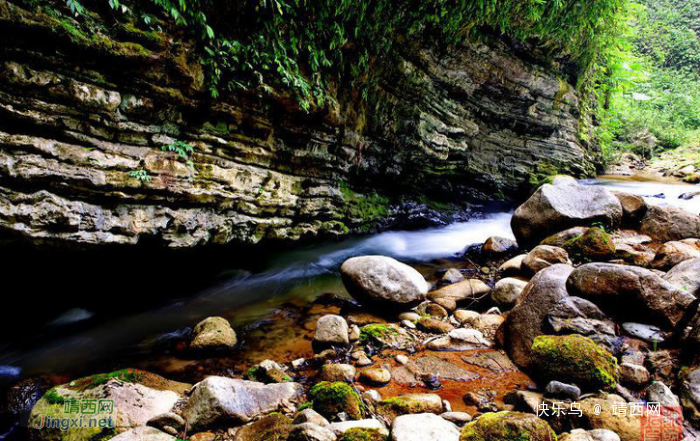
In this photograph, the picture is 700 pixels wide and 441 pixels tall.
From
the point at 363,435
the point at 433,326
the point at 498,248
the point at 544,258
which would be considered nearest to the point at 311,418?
the point at 363,435

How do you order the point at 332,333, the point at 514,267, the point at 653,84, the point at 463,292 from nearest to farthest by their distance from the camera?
the point at 332,333 → the point at 463,292 → the point at 514,267 → the point at 653,84

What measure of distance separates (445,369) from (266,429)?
191 centimetres

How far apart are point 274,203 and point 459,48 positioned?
21.6ft

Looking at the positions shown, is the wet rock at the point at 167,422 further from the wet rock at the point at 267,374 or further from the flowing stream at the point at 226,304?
the flowing stream at the point at 226,304

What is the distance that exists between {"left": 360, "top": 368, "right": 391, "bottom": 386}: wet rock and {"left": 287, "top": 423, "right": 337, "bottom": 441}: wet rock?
110 cm

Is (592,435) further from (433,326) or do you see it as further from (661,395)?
(433,326)

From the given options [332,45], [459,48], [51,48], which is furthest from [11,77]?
[459,48]

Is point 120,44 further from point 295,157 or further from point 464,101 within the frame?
point 464,101

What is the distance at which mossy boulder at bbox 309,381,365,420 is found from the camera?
96.7 inches

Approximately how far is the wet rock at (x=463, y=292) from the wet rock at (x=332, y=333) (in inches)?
76.1

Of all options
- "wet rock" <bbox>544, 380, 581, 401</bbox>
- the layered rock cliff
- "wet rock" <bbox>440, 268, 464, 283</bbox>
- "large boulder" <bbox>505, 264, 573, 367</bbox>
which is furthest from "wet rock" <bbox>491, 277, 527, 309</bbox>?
the layered rock cliff

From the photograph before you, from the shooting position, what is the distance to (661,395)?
7.52ft

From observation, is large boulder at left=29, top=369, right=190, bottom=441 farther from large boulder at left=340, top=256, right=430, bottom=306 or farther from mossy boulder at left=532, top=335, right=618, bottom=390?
mossy boulder at left=532, top=335, right=618, bottom=390

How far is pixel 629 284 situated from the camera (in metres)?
3.20
